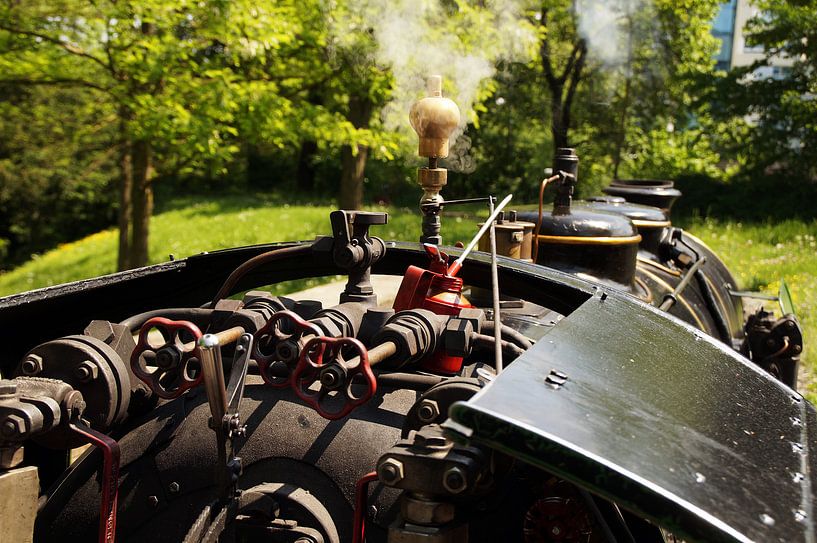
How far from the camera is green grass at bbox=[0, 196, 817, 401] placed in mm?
11641

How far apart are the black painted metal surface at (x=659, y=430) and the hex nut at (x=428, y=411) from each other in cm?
24

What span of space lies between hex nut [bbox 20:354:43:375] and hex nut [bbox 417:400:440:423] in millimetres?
896

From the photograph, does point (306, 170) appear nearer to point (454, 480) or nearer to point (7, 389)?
point (7, 389)

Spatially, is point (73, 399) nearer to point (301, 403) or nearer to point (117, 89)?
point (301, 403)

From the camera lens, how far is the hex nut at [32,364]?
1.76 m

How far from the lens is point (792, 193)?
19.0 meters

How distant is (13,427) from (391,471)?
737 mm

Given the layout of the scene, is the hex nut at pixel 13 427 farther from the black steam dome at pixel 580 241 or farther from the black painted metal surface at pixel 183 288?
the black steam dome at pixel 580 241

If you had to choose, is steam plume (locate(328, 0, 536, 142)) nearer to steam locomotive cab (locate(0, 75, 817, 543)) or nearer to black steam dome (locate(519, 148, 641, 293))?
black steam dome (locate(519, 148, 641, 293))

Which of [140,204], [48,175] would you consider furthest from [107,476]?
[48,175]

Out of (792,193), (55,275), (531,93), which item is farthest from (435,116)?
(531,93)

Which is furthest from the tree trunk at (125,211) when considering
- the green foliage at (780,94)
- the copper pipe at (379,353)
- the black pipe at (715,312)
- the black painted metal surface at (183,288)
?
the green foliage at (780,94)

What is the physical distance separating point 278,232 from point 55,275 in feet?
17.2

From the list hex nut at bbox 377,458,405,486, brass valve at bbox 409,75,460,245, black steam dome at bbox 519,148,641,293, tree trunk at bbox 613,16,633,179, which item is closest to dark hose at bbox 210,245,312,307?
brass valve at bbox 409,75,460,245
